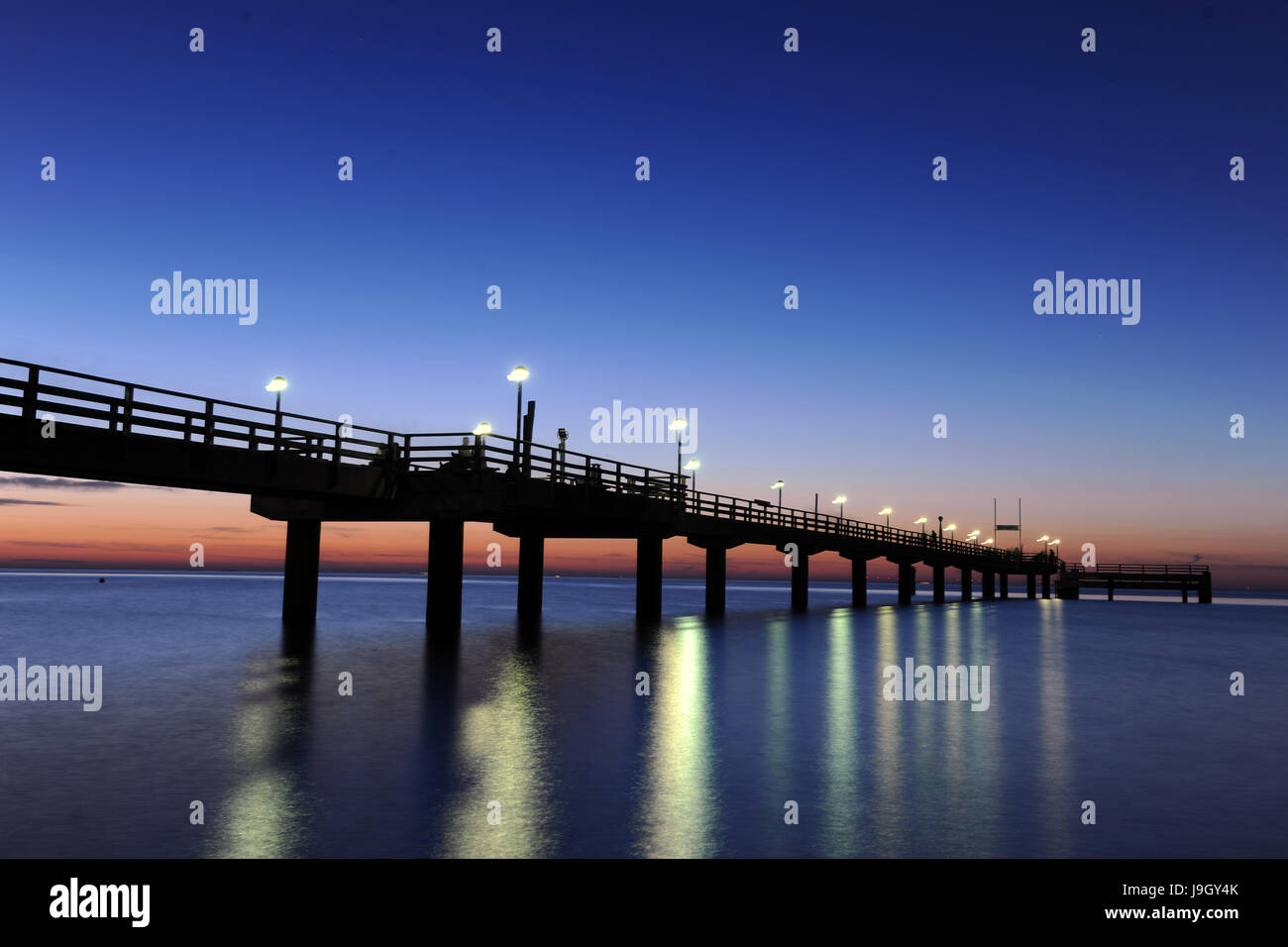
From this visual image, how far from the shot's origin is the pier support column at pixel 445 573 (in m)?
Answer: 31.7

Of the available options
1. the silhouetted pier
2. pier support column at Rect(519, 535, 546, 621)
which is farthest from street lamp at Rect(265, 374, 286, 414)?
pier support column at Rect(519, 535, 546, 621)

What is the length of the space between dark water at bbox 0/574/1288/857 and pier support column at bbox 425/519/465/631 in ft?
14.1

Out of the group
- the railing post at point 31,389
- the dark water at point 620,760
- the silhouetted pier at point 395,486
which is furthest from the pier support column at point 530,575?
the railing post at point 31,389

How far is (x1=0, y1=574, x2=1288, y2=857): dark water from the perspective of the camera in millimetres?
9125

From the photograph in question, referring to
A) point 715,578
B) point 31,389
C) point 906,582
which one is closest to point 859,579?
point 906,582

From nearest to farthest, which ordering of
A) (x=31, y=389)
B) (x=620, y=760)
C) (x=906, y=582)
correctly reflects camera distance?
(x=620, y=760) < (x=31, y=389) < (x=906, y=582)

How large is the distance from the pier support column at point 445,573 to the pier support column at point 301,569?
4228 millimetres

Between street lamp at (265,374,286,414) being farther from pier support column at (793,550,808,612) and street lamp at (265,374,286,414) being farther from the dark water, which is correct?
pier support column at (793,550,808,612)

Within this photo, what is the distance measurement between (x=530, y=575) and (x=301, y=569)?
12.3 m

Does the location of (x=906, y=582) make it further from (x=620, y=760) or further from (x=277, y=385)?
(x=620, y=760)

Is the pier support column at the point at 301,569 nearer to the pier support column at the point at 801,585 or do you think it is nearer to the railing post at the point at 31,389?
the railing post at the point at 31,389

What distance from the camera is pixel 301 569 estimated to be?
3488 centimetres
